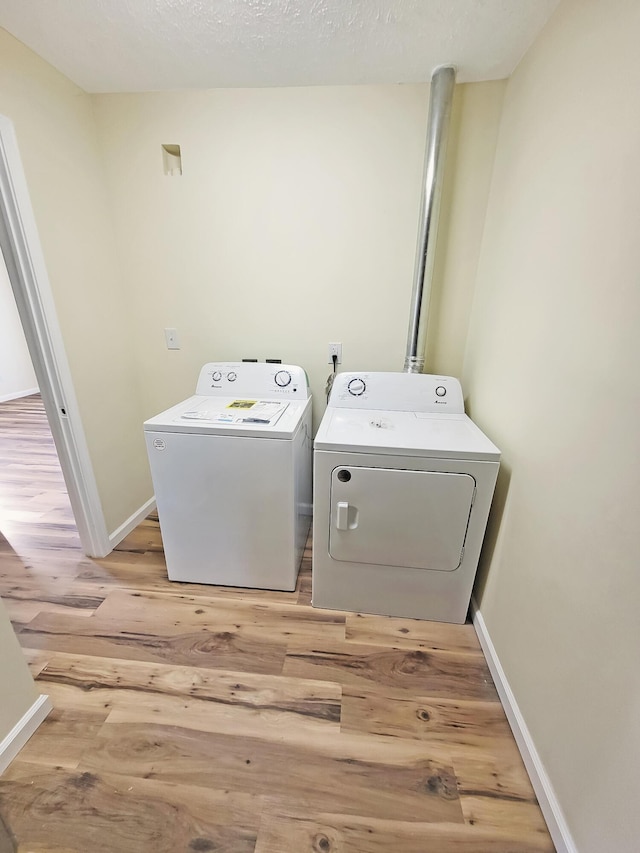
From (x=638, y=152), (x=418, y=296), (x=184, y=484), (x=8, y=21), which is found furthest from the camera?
(x=418, y=296)

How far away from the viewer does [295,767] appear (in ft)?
3.28

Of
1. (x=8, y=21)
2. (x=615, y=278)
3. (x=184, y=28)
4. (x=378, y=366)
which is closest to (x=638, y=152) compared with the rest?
(x=615, y=278)

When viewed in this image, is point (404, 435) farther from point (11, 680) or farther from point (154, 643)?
point (11, 680)

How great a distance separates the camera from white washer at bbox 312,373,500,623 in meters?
1.26

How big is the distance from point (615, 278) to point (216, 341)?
1738mm

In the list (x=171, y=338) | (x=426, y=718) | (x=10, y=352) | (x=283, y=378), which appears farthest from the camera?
(x=10, y=352)

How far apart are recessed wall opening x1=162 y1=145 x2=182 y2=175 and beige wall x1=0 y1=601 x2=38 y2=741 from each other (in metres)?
1.94

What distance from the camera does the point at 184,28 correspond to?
3.98 ft

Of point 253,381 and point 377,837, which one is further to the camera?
point 253,381

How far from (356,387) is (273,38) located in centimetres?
136

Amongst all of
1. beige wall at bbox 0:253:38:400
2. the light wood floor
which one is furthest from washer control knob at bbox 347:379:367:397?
beige wall at bbox 0:253:38:400

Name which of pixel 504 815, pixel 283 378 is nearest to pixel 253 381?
pixel 283 378

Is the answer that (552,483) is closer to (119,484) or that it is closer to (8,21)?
(119,484)

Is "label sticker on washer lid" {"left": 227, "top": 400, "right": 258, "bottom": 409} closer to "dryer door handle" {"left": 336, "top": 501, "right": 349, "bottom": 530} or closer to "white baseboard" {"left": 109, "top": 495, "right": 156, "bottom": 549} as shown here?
"dryer door handle" {"left": 336, "top": 501, "right": 349, "bottom": 530}
